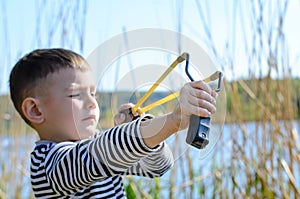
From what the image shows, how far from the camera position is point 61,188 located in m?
0.78

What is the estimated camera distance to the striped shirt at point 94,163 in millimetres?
690

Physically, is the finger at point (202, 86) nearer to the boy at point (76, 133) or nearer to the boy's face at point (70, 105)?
the boy at point (76, 133)

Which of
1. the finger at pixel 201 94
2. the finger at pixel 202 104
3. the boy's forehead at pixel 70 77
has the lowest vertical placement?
the finger at pixel 202 104

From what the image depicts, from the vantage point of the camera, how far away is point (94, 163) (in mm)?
729

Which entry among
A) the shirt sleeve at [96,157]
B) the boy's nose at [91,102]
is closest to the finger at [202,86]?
the shirt sleeve at [96,157]

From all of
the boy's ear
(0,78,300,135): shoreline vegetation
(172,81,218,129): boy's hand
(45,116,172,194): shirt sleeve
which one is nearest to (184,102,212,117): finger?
(172,81,218,129): boy's hand

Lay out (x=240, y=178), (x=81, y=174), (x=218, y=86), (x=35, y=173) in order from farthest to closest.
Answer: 1. (x=240, y=178)
2. (x=35, y=173)
3. (x=81, y=174)
4. (x=218, y=86)

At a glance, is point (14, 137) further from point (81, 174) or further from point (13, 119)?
point (81, 174)

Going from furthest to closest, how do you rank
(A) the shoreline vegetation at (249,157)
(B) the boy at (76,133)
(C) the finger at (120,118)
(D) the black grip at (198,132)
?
(A) the shoreline vegetation at (249,157), (C) the finger at (120,118), (B) the boy at (76,133), (D) the black grip at (198,132)

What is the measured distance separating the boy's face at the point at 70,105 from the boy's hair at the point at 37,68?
0.05 ft

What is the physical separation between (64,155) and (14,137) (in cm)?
135

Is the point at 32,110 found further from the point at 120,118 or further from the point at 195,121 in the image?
the point at 195,121

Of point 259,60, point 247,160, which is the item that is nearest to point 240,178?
point 247,160

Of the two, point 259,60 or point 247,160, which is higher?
point 259,60
